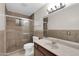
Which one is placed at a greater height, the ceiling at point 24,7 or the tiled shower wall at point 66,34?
the ceiling at point 24,7

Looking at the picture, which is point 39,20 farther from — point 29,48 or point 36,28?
point 29,48

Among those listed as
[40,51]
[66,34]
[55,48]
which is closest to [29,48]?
[40,51]

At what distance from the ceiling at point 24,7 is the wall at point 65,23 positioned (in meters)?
0.27

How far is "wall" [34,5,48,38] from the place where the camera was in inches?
53.7

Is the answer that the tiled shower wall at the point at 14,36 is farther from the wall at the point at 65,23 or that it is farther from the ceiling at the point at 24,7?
the wall at the point at 65,23

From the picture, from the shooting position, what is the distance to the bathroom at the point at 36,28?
1215mm

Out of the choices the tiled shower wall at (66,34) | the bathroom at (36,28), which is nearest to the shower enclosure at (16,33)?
the bathroom at (36,28)

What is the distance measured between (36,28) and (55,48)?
0.44 meters

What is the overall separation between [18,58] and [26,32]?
1.33ft

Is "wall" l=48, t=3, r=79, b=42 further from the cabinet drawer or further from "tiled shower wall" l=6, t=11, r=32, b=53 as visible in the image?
"tiled shower wall" l=6, t=11, r=32, b=53

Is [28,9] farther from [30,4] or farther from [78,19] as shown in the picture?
[78,19]

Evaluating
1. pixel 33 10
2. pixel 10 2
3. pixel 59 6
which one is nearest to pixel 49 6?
pixel 59 6

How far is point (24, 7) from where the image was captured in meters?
1.31

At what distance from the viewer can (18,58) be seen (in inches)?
49.7
